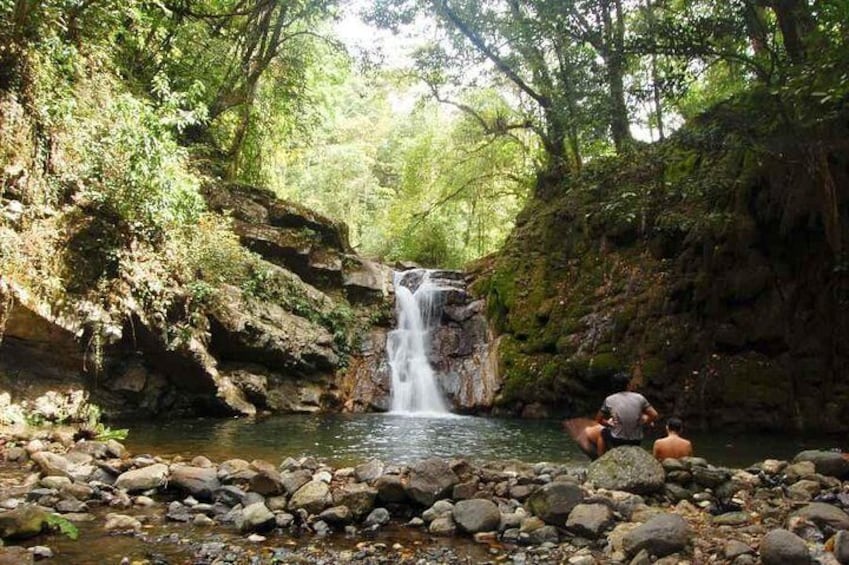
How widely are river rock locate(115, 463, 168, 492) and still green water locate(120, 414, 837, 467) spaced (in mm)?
1549

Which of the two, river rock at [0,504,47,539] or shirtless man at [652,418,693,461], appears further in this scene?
shirtless man at [652,418,693,461]

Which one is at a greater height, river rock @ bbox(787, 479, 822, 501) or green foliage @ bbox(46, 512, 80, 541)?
green foliage @ bbox(46, 512, 80, 541)

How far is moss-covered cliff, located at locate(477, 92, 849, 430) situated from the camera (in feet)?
36.4

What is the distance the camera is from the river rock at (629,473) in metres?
5.52

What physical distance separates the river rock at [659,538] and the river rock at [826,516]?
109 cm

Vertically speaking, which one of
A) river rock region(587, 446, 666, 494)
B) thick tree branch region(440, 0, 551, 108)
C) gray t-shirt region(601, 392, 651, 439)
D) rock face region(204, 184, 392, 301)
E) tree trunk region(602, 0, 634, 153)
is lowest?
river rock region(587, 446, 666, 494)

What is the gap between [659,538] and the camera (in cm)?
419

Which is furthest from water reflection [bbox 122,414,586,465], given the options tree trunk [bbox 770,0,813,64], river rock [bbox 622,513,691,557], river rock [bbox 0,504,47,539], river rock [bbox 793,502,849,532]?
tree trunk [bbox 770,0,813,64]

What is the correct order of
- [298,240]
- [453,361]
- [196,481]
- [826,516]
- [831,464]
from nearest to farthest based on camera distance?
[826,516], [196,481], [831,464], [453,361], [298,240]

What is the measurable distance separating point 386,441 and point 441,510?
14.9ft

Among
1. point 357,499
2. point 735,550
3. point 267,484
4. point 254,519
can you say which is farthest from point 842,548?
point 267,484

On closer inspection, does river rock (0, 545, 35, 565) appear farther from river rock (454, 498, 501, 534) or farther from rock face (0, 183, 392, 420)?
rock face (0, 183, 392, 420)

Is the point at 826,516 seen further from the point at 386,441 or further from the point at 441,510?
the point at 386,441

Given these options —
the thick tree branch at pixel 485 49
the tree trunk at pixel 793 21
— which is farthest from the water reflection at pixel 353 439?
the thick tree branch at pixel 485 49
